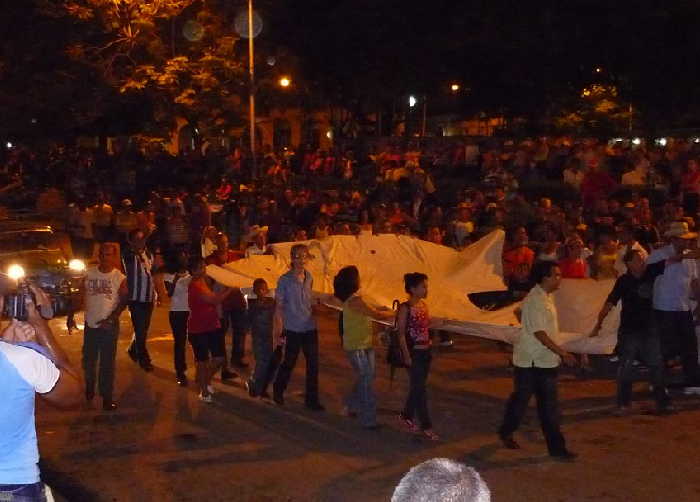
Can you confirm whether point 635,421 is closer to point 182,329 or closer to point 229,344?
point 182,329

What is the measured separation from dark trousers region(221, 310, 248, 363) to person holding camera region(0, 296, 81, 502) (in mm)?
7886

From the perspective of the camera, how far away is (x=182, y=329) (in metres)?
12.3

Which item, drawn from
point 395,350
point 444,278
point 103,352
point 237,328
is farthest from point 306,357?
point 444,278

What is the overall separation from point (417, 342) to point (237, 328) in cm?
393

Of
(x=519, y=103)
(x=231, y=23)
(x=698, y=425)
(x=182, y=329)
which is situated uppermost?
(x=231, y=23)

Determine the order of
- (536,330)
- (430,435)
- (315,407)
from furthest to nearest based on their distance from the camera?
(315,407)
(430,435)
(536,330)

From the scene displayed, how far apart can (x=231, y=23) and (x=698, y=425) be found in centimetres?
2840

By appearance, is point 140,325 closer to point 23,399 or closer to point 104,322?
point 104,322

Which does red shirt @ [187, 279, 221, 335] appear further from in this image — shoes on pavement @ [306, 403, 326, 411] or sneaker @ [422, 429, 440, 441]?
sneaker @ [422, 429, 440, 441]

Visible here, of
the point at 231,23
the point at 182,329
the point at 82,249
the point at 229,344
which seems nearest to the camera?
the point at 182,329

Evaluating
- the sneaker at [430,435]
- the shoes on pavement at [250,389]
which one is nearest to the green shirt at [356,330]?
the sneaker at [430,435]

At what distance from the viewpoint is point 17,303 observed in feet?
15.2

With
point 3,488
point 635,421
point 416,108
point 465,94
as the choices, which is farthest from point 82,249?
point 416,108

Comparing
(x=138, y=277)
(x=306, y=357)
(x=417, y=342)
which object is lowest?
(x=306, y=357)
